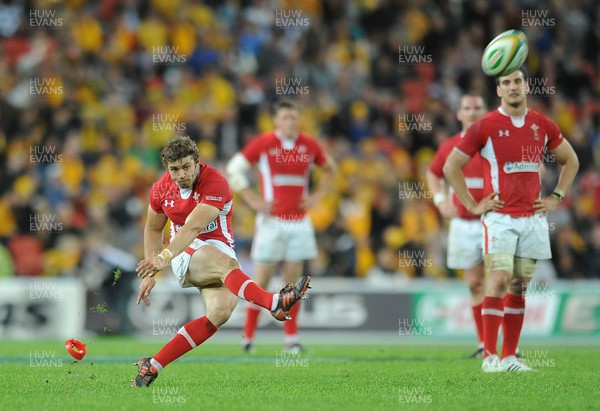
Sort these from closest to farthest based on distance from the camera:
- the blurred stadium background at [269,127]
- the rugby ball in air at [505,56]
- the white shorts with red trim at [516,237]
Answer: the rugby ball in air at [505,56], the white shorts with red trim at [516,237], the blurred stadium background at [269,127]

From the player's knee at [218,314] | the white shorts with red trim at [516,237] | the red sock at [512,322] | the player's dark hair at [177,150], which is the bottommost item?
the red sock at [512,322]

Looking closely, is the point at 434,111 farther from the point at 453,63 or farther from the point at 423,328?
the point at 423,328

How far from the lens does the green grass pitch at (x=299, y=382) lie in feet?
23.1

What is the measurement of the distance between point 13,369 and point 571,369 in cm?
508

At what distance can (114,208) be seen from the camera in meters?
16.5

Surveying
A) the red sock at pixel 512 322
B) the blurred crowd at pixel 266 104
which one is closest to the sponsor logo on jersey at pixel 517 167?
the red sock at pixel 512 322

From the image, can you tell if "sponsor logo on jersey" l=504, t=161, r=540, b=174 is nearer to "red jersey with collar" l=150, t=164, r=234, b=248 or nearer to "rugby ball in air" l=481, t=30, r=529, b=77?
"rugby ball in air" l=481, t=30, r=529, b=77

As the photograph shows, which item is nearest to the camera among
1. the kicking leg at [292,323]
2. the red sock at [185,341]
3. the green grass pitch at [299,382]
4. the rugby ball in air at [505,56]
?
the green grass pitch at [299,382]

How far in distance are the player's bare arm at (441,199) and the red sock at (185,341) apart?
407cm

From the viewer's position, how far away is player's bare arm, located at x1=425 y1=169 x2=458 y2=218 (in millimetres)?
11281

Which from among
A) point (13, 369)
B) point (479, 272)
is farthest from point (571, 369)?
point (13, 369)

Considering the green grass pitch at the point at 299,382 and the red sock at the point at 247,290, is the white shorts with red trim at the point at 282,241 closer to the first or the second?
the green grass pitch at the point at 299,382

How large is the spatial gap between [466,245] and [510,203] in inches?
85.2

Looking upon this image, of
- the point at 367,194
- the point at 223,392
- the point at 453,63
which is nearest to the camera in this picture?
the point at 223,392
